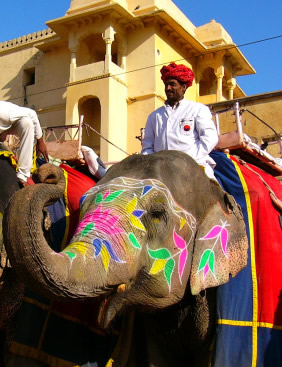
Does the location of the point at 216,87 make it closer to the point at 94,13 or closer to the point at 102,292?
the point at 94,13

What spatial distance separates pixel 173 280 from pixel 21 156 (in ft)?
5.45

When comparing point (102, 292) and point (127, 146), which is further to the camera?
point (127, 146)

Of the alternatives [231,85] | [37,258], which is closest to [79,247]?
[37,258]

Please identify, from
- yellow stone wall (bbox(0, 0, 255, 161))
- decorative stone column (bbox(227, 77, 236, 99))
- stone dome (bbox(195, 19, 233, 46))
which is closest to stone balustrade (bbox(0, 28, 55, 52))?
yellow stone wall (bbox(0, 0, 255, 161))

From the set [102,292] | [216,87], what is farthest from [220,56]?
[102,292]

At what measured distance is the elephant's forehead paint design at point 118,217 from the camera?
11.5 feet

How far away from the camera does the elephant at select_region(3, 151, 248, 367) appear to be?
320cm

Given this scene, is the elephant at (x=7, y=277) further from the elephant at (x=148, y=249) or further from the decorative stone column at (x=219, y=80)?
the decorative stone column at (x=219, y=80)

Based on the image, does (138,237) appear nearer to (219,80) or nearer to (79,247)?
(79,247)

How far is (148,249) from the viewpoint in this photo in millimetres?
3783

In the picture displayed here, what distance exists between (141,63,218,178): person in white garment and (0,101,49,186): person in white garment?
3.12 ft

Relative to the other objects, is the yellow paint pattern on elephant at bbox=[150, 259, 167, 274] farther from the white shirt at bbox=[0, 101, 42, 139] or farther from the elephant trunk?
the white shirt at bbox=[0, 101, 42, 139]

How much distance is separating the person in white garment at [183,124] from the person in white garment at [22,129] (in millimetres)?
952

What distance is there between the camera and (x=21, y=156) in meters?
4.87
